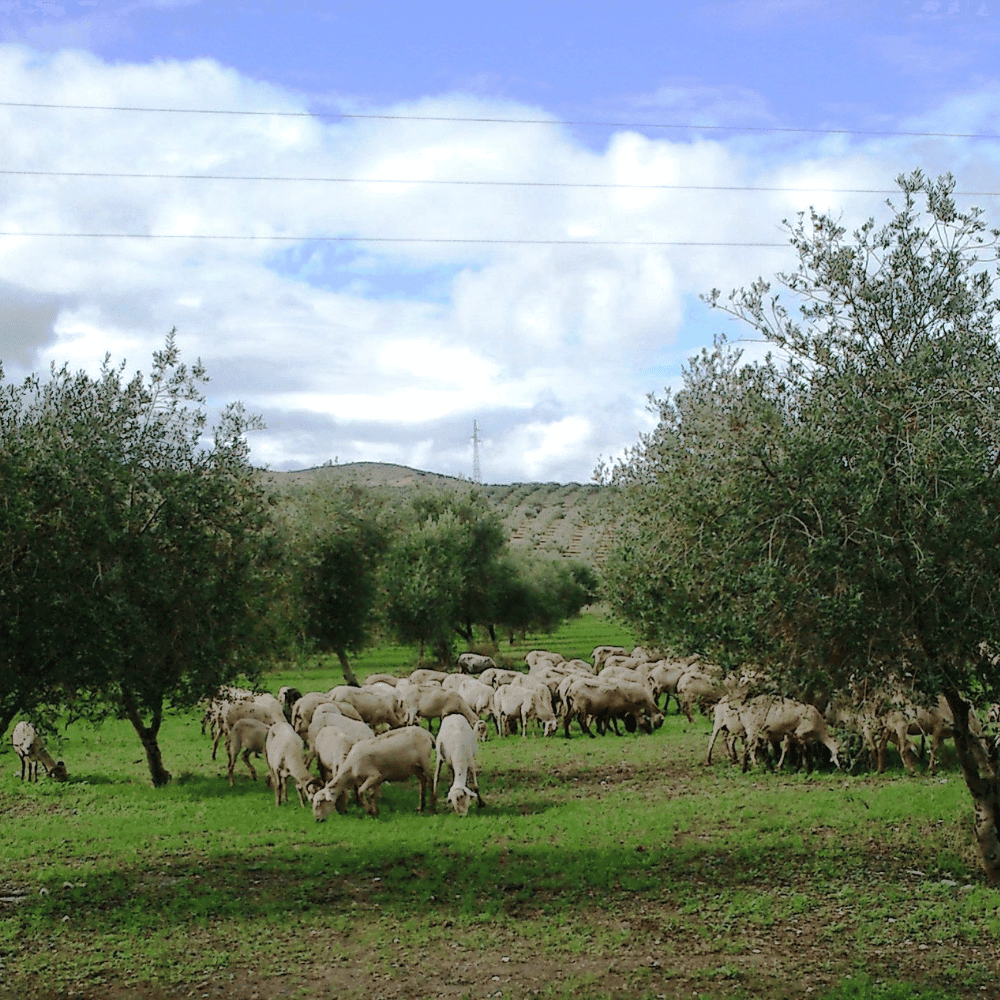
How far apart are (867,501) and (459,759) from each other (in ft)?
31.0

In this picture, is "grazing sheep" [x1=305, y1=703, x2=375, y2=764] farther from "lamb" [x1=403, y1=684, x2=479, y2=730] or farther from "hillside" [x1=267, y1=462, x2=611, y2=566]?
"hillside" [x1=267, y1=462, x2=611, y2=566]

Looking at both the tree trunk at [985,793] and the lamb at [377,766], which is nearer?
the tree trunk at [985,793]

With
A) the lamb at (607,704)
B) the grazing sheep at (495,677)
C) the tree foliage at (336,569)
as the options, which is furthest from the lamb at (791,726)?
the tree foliage at (336,569)

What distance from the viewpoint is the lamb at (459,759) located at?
629 inches

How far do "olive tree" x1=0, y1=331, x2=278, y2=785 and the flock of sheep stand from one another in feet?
6.79

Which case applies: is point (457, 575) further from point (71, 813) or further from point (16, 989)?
point (16, 989)

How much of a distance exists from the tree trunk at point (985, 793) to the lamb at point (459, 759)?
7440mm

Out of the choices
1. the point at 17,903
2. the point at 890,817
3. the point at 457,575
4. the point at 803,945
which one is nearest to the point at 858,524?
the point at 803,945

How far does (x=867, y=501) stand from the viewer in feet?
31.7

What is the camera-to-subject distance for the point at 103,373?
15.1m

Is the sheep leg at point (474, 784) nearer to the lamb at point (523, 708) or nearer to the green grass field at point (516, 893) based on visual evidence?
the green grass field at point (516, 893)

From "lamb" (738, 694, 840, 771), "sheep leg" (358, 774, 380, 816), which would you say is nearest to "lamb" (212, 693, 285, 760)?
"sheep leg" (358, 774, 380, 816)

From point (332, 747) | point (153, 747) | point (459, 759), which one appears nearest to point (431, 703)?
point (153, 747)

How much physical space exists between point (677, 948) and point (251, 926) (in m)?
4.52
